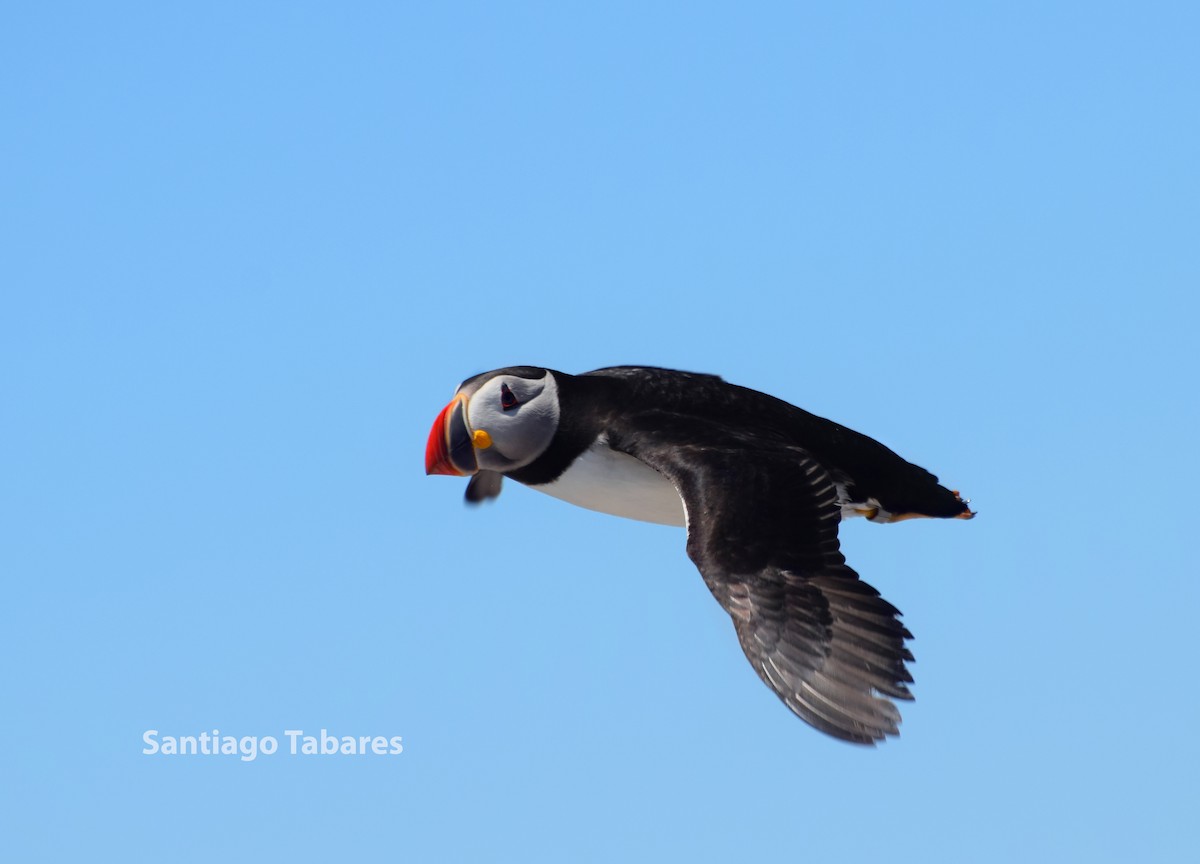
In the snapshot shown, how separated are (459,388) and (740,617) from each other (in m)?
3.49

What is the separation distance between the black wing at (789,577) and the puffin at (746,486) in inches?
0.4

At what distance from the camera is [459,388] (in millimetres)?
12758

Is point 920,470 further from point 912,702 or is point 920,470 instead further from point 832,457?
point 912,702

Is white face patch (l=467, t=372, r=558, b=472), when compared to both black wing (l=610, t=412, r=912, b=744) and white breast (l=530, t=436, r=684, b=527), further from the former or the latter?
black wing (l=610, t=412, r=912, b=744)

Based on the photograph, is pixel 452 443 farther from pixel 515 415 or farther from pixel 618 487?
pixel 618 487

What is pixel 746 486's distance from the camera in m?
10.8

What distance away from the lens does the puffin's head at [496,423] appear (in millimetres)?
12320

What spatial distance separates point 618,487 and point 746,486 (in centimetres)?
157

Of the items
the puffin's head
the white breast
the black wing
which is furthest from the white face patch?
the black wing

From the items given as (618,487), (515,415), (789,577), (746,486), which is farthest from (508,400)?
(789,577)

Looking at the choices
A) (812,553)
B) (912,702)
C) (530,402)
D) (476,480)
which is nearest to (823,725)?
(912,702)

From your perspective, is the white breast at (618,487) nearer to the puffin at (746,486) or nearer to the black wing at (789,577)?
the puffin at (746,486)

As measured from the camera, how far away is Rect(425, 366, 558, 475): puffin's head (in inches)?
→ 485

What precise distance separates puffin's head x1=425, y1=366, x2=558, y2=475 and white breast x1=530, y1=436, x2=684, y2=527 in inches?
12.8
